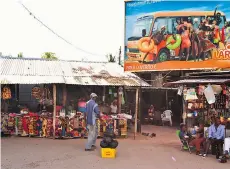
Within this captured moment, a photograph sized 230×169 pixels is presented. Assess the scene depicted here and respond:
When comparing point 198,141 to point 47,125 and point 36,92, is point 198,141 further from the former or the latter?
point 36,92

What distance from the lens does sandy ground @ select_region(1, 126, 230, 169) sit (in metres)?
7.70

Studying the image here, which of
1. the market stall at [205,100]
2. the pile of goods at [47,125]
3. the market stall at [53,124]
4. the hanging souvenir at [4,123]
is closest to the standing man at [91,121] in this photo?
the pile of goods at [47,125]

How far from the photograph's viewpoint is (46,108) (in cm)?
1373

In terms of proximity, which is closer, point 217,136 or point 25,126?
point 217,136

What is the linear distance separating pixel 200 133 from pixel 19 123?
7.00m

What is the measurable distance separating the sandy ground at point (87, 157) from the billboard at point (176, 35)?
12.8 ft

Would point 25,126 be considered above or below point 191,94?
below

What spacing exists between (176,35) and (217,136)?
18.1ft

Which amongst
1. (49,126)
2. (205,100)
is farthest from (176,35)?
(49,126)

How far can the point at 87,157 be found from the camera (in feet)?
27.9

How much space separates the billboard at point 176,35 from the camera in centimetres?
1263

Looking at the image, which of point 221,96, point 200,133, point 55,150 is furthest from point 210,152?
point 55,150

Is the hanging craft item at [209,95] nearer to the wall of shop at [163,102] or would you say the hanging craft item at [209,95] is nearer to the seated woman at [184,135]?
the seated woman at [184,135]

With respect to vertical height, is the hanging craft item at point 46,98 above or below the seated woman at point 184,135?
above
